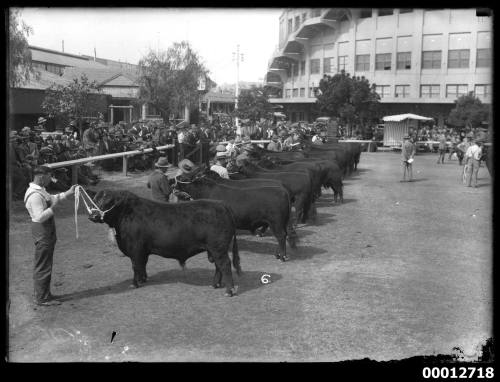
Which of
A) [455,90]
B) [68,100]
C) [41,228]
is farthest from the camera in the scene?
[455,90]

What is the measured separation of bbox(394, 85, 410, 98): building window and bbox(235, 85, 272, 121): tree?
16.2 m

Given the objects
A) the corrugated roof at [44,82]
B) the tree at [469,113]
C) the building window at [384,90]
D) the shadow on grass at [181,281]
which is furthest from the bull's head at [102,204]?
the building window at [384,90]

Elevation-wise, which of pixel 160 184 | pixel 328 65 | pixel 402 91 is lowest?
pixel 160 184

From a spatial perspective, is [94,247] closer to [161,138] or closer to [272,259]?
[272,259]

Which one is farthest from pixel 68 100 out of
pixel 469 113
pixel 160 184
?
pixel 469 113

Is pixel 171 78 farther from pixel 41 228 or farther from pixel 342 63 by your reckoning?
pixel 41 228

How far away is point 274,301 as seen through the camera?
8.47 meters

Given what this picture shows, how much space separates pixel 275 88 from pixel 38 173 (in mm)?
67326

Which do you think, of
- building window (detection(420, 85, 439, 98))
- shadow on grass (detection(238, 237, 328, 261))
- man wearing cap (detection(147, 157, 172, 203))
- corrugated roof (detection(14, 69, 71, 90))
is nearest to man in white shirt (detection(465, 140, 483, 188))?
shadow on grass (detection(238, 237, 328, 261))

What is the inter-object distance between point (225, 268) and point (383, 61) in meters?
55.6

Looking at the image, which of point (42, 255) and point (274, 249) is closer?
point (42, 255)
